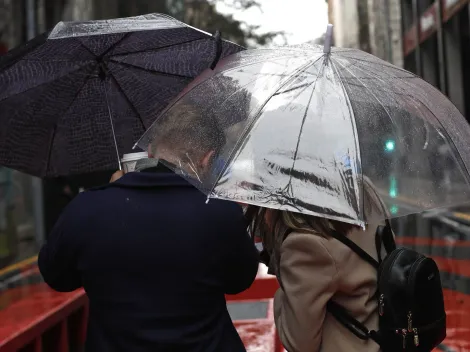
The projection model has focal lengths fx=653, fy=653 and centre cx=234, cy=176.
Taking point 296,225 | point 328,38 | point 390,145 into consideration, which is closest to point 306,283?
point 296,225

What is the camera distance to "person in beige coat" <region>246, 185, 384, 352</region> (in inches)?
87.1

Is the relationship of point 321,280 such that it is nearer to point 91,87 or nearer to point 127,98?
point 127,98

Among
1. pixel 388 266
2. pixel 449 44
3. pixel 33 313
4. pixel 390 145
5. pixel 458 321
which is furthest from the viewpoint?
pixel 449 44

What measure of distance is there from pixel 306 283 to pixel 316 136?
514 millimetres

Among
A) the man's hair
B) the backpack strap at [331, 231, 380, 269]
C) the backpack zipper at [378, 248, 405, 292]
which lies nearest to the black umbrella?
the man's hair

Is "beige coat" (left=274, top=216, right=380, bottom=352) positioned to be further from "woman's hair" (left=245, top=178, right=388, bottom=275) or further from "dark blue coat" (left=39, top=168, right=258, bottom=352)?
"dark blue coat" (left=39, top=168, right=258, bottom=352)

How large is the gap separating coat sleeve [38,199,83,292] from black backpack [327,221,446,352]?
2.91 feet

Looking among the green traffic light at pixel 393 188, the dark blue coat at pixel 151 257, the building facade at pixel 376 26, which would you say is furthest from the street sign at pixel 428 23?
the dark blue coat at pixel 151 257

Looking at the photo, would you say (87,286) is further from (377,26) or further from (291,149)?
(377,26)

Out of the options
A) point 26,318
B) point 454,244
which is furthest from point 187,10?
point 26,318

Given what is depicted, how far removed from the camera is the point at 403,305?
2.21 metres

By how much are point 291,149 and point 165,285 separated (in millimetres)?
636

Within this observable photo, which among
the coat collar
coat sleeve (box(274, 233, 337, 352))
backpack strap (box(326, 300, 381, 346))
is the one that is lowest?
backpack strap (box(326, 300, 381, 346))

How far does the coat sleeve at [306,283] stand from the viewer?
2207mm
